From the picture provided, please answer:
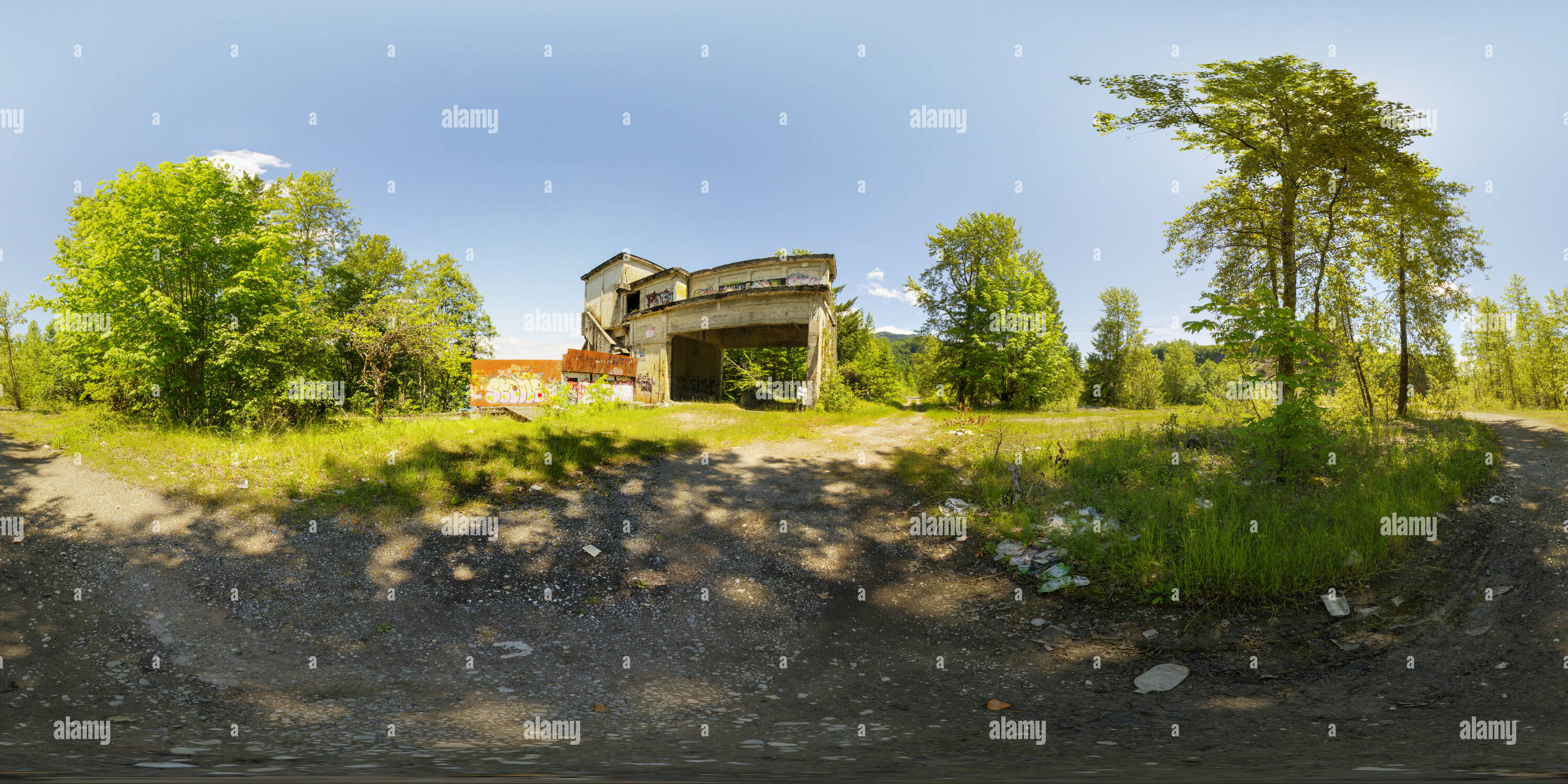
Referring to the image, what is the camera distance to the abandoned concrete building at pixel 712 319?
24422 mm

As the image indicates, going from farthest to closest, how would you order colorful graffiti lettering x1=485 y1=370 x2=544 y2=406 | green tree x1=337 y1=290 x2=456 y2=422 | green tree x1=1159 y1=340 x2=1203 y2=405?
green tree x1=1159 y1=340 x2=1203 y2=405, colorful graffiti lettering x1=485 y1=370 x2=544 y2=406, green tree x1=337 y1=290 x2=456 y2=422

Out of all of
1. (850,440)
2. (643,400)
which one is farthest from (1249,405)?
(643,400)

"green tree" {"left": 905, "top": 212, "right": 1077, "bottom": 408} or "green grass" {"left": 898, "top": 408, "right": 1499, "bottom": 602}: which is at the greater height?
"green tree" {"left": 905, "top": 212, "right": 1077, "bottom": 408}

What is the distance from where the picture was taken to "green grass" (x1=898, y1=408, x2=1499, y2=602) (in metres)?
6.14

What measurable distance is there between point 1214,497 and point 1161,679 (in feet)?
17.0

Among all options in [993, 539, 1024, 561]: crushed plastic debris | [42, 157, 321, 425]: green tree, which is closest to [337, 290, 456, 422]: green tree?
[42, 157, 321, 425]: green tree

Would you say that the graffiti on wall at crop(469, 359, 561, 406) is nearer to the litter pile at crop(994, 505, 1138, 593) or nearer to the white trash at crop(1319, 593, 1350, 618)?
the litter pile at crop(994, 505, 1138, 593)

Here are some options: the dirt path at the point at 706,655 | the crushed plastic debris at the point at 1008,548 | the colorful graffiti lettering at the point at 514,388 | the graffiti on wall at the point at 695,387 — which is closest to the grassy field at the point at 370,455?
the dirt path at the point at 706,655

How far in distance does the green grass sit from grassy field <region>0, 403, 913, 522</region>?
674 cm

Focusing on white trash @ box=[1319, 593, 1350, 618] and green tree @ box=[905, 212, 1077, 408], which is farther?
green tree @ box=[905, 212, 1077, 408]

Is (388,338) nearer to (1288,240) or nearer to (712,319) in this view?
(712,319)

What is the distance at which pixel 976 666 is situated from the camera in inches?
206

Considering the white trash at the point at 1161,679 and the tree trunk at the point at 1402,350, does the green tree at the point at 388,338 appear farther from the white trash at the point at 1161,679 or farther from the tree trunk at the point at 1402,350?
the tree trunk at the point at 1402,350

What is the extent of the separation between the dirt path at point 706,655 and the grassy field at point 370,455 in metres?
0.83
